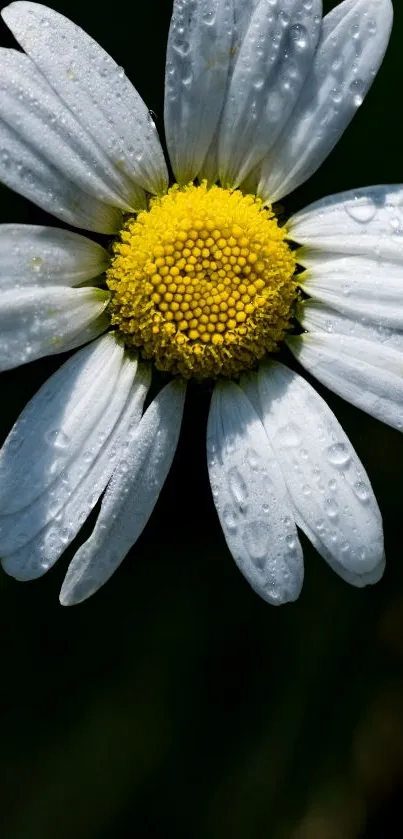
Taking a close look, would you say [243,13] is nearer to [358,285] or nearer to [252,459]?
[358,285]

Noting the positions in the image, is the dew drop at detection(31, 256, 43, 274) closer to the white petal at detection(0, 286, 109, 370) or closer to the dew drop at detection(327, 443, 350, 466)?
the white petal at detection(0, 286, 109, 370)

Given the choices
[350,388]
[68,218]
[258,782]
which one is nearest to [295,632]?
[258,782]

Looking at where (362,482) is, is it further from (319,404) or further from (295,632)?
(295,632)

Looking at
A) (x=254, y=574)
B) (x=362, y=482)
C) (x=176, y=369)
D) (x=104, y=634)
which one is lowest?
(x=104, y=634)

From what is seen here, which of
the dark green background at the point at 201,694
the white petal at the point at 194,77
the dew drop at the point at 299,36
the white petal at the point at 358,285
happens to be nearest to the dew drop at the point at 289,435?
the white petal at the point at 358,285

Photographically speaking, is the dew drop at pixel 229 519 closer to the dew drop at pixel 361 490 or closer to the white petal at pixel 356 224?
the dew drop at pixel 361 490

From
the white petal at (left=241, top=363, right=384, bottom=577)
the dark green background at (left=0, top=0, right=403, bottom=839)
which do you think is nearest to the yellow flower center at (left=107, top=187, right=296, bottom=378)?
the white petal at (left=241, top=363, right=384, bottom=577)

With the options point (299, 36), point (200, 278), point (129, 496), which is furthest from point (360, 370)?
point (299, 36)
